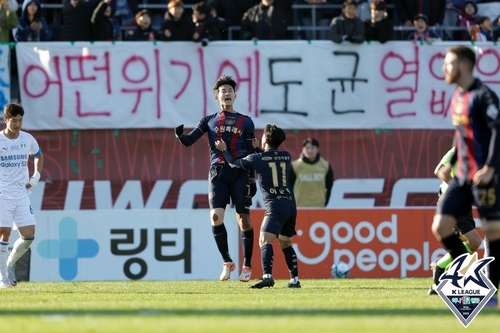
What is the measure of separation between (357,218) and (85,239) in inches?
165

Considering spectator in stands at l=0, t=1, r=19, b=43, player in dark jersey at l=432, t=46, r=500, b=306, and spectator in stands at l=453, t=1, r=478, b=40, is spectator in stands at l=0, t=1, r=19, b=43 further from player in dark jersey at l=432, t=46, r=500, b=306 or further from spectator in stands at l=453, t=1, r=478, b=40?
player in dark jersey at l=432, t=46, r=500, b=306

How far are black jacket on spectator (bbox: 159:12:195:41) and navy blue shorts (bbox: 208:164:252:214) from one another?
5599 mm

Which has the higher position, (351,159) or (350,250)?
(351,159)

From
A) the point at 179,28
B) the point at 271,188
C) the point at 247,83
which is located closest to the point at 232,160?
the point at 271,188

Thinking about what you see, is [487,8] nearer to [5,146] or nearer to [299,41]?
[299,41]

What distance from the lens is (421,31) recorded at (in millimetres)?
19859

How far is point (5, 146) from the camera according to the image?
13500 millimetres

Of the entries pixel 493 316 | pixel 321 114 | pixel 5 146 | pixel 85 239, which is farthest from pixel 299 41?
pixel 493 316

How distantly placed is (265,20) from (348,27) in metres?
1.43

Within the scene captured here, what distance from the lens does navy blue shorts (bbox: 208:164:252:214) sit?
14.2 m

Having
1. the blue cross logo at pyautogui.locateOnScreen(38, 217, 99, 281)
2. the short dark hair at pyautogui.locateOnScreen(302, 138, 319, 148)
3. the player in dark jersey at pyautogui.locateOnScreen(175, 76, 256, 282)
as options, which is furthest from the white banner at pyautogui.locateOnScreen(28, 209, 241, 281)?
the player in dark jersey at pyautogui.locateOnScreen(175, 76, 256, 282)

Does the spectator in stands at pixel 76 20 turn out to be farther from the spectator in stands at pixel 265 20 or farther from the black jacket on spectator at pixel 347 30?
the black jacket on spectator at pixel 347 30

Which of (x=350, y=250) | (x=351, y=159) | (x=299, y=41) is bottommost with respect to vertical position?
(x=350, y=250)

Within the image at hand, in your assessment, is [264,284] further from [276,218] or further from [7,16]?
[7,16]
